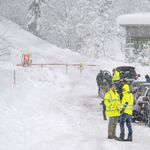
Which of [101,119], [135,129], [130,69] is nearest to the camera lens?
[135,129]

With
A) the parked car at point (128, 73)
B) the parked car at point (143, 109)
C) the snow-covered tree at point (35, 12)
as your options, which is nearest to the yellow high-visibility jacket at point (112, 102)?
the parked car at point (143, 109)

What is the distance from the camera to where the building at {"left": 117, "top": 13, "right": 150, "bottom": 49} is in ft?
108

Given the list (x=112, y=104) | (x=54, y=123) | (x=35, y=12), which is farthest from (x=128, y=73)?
(x=35, y=12)

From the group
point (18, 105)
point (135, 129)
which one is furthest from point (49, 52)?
point (135, 129)

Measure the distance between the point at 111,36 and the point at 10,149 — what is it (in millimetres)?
35141

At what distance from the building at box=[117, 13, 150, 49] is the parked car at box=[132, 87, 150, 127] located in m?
22.3

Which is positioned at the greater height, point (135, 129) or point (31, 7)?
point (31, 7)

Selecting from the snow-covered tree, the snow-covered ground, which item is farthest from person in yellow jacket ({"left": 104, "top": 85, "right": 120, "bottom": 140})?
the snow-covered tree

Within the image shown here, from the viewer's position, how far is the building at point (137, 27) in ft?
108

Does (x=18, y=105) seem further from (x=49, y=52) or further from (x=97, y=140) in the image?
(x=49, y=52)

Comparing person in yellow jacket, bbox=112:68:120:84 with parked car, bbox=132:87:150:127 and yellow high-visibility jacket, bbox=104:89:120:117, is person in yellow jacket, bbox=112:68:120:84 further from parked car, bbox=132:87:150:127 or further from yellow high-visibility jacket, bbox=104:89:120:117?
yellow high-visibility jacket, bbox=104:89:120:117

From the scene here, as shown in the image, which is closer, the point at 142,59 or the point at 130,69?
the point at 130,69

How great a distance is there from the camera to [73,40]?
161ft

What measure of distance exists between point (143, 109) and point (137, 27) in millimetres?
23654
